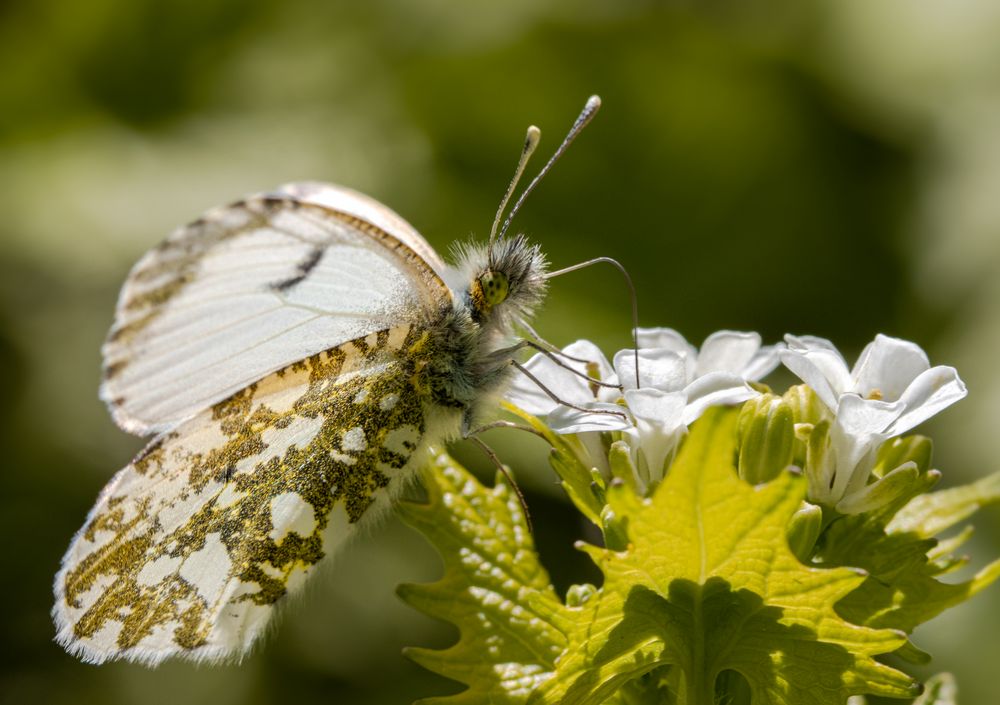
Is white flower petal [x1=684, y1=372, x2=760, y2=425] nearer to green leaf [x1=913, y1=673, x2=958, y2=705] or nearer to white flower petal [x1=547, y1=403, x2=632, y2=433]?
white flower petal [x1=547, y1=403, x2=632, y2=433]

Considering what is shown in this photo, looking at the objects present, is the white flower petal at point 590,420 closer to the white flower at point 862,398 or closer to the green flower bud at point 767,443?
the green flower bud at point 767,443

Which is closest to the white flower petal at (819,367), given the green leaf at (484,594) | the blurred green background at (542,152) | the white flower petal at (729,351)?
the white flower petal at (729,351)

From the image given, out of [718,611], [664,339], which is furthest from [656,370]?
[718,611]

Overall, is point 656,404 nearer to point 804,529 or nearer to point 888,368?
point 804,529

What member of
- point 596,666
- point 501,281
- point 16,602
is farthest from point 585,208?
point 596,666

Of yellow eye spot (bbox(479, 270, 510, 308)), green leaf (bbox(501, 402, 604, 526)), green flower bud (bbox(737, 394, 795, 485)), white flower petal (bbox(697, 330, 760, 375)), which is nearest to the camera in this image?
green flower bud (bbox(737, 394, 795, 485))

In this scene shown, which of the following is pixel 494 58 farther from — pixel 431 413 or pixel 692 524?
pixel 692 524

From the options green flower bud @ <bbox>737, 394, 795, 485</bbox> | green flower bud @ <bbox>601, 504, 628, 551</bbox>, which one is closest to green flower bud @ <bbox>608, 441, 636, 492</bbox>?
green flower bud @ <bbox>601, 504, 628, 551</bbox>
